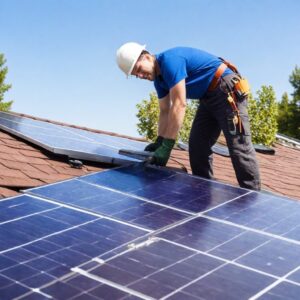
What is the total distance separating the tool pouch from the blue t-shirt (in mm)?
156

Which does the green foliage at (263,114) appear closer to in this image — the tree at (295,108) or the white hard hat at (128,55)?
the white hard hat at (128,55)

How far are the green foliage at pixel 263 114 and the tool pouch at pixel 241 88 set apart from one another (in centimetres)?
1771

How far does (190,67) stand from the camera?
16.0 ft

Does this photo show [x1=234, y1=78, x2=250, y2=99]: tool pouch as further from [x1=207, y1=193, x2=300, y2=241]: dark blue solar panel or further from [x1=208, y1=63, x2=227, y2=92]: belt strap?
[x1=207, y1=193, x2=300, y2=241]: dark blue solar panel

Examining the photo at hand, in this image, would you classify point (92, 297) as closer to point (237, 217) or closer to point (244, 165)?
point (237, 217)

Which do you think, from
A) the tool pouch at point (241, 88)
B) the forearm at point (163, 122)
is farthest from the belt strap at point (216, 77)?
the forearm at point (163, 122)

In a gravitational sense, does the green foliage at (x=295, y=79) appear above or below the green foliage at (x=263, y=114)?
above

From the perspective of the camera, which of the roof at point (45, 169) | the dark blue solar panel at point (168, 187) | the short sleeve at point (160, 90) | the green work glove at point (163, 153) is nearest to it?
the dark blue solar panel at point (168, 187)

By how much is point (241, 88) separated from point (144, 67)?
Result: 97 centimetres

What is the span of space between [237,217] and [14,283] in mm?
1730

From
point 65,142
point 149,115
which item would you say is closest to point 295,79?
point 149,115

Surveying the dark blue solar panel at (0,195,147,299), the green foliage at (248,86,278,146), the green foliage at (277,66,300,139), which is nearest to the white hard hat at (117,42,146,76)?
the dark blue solar panel at (0,195,147,299)

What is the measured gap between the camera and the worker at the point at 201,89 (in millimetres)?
4691

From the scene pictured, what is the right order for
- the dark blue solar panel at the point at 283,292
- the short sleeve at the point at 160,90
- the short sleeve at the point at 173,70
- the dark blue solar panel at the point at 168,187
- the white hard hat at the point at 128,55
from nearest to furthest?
the dark blue solar panel at the point at 283,292 < the dark blue solar panel at the point at 168,187 < the short sleeve at the point at 173,70 < the white hard hat at the point at 128,55 < the short sleeve at the point at 160,90
